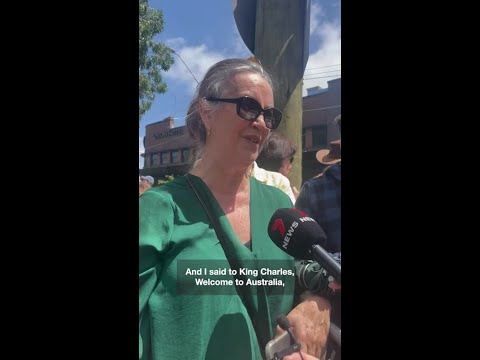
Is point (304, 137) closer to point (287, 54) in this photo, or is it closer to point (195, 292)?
point (287, 54)

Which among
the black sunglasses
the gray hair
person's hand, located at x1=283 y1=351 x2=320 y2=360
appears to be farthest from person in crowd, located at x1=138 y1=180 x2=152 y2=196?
person's hand, located at x1=283 y1=351 x2=320 y2=360

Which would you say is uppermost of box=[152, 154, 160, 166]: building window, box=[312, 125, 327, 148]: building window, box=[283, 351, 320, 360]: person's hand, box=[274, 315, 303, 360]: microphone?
box=[312, 125, 327, 148]: building window

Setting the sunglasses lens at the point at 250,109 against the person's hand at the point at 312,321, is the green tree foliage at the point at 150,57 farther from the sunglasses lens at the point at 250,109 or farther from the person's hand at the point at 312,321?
the person's hand at the point at 312,321

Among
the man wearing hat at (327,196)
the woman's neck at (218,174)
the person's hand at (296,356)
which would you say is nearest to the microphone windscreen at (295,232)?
the man wearing hat at (327,196)

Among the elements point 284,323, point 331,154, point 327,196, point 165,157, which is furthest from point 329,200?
point 165,157

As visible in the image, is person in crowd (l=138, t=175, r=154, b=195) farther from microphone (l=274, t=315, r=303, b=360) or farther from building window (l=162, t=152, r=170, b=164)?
microphone (l=274, t=315, r=303, b=360)

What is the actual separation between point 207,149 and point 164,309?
117cm

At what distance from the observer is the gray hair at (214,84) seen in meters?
3.59

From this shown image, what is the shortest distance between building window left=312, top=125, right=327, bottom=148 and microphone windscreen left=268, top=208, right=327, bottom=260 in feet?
1.73

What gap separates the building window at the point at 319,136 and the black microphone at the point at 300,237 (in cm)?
53

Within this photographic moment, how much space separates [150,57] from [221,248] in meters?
1.47

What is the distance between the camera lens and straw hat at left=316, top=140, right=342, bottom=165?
3686 mm

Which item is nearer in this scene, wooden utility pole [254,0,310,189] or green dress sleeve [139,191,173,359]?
green dress sleeve [139,191,173,359]

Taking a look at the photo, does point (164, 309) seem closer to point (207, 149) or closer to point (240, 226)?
point (240, 226)
